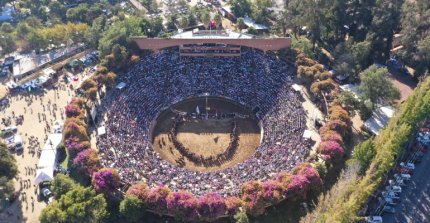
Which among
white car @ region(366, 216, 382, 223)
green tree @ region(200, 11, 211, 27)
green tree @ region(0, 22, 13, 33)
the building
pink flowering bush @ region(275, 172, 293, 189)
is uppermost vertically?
green tree @ region(200, 11, 211, 27)

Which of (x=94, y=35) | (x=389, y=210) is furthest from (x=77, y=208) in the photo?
(x=94, y=35)

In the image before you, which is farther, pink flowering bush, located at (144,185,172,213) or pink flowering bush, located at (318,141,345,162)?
pink flowering bush, located at (318,141,345,162)

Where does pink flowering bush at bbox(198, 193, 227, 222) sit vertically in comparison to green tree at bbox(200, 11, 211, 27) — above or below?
below

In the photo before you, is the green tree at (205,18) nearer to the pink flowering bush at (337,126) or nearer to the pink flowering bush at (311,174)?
→ the pink flowering bush at (337,126)

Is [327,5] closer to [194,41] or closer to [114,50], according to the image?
[194,41]

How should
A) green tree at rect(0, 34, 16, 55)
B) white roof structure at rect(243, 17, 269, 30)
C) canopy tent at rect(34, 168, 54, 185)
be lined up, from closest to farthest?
canopy tent at rect(34, 168, 54, 185) < green tree at rect(0, 34, 16, 55) < white roof structure at rect(243, 17, 269, 30)

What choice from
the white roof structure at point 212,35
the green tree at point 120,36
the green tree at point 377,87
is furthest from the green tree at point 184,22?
the green tree at point 377,87

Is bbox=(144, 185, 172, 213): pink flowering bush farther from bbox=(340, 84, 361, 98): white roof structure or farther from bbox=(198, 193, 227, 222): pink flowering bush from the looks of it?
bbox=(340, 84, 361, 98): white roof structure

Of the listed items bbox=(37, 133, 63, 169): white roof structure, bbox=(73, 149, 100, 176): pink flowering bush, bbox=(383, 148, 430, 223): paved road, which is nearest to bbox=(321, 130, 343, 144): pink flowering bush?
bbox=(383, 148, 430, 223): paved road
